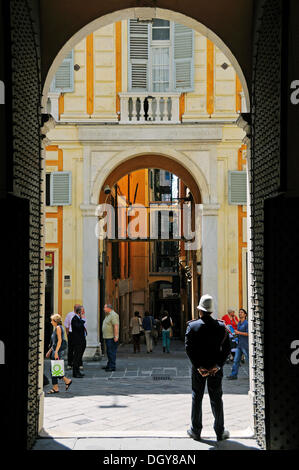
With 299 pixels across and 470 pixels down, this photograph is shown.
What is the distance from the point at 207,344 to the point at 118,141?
11.0 metres

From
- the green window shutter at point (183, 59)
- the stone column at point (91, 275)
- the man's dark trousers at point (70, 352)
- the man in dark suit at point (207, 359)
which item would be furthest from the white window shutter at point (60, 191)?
the man in dark suit at point (207, 359)

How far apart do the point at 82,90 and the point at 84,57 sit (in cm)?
88

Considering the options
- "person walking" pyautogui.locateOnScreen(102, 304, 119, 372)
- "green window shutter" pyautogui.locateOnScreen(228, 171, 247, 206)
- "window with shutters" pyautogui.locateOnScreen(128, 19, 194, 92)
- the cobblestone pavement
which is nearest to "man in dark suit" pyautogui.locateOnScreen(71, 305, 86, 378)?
the cobblestone pavement

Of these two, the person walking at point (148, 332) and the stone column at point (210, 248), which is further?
the person walking at point (148, 332)

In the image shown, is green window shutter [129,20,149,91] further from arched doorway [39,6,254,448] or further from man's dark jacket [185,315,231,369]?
man's dark jacket [185,315,231,369]

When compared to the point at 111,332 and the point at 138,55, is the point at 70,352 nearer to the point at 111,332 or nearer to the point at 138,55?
the point at 111,332

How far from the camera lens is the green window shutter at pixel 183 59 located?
56.4ft

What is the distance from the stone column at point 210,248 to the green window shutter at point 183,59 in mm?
3257

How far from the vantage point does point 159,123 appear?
17.1 meters

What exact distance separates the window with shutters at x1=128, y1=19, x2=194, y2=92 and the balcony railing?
0.29 m

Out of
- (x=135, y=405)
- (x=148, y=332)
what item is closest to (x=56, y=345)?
(x=135, y=405)

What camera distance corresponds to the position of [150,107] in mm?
17312

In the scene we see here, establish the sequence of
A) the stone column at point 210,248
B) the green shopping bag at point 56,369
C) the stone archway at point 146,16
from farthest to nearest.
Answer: the stone column at point 210,248 → the green shopping bag at point 56,369 → the stone archway at point 146,16

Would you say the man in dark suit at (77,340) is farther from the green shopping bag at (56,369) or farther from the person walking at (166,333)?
the person walking at (166,333)
